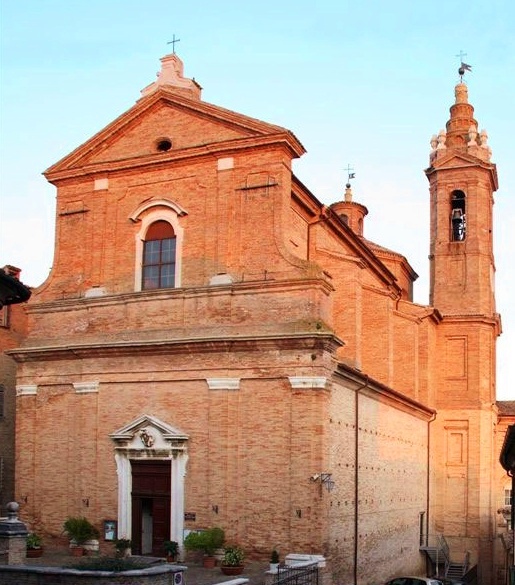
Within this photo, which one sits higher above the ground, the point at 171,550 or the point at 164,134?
the point at 164,134

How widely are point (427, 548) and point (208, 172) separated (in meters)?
18.6

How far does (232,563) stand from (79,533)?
16.0 ft

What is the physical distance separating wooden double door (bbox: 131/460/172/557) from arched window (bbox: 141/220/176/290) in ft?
Result: 16.3

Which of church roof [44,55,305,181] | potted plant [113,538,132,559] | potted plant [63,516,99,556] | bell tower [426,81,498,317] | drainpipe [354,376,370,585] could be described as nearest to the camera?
potted plant [113,538,132,559]

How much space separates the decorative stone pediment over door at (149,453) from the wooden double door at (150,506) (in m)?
0.18

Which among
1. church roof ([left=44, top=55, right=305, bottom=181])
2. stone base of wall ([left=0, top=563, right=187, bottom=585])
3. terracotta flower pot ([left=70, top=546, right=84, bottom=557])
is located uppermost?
church roof ([left=44, top=55, right=305, bottom=181])

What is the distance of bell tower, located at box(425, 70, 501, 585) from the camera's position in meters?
37.5

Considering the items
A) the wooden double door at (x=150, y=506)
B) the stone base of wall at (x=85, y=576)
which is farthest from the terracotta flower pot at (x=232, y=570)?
the stone base of wall at (x=85, y=576)

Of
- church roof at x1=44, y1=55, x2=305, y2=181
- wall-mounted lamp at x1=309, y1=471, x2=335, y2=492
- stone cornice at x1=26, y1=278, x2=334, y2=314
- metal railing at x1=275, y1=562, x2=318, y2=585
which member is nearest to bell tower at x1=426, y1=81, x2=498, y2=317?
church roof at x1=44, y1=55, x2=305, y2=181

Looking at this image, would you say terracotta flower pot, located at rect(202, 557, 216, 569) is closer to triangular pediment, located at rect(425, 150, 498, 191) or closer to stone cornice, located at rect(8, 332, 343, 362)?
stone cornice, located at rect(8, 332, 343, 362)

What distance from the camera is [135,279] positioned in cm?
2522

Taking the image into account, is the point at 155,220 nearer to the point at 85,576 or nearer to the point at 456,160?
the point at 85,576

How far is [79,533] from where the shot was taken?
2373 cm

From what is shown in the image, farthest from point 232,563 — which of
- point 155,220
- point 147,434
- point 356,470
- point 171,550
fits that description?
point 155,220
